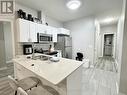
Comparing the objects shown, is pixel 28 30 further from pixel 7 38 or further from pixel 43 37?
pixel 7 38

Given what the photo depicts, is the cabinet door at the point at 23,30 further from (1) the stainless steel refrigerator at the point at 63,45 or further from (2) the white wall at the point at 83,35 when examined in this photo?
(2) the white wall at the point at 83,35

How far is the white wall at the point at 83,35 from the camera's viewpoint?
4733 mm

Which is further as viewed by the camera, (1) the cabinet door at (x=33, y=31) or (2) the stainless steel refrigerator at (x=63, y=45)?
(2) the stainless steel refrigerator at (x=63, y=45)

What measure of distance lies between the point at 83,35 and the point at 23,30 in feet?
10.8

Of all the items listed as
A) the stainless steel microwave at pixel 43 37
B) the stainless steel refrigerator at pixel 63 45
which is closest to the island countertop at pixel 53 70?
the stainless steel microwave at pixel 43 37

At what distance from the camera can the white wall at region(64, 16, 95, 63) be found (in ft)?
15.5

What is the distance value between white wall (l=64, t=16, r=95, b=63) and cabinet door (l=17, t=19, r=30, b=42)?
10.0 feet

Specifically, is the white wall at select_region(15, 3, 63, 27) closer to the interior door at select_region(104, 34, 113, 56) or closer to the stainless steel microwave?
the stainless steel microwave

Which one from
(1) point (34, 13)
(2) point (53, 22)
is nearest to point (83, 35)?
(2) point (53, 22)

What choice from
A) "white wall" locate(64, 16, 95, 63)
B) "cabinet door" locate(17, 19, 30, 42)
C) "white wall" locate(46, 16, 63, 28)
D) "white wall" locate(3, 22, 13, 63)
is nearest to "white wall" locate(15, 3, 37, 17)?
"cabinet door" locate(17, 19, 30, 42)

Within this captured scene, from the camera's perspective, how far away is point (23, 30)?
289 cm

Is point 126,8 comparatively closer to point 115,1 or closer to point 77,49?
point 115,1

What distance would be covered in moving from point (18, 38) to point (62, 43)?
2.34 m

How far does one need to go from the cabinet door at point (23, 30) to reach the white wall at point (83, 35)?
10.0ft
